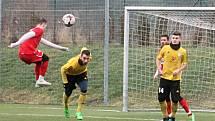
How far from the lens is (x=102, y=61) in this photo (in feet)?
80.0

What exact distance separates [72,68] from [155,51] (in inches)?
205

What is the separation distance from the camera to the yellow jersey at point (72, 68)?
52.4ft

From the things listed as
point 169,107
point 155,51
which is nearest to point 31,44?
point 169,107

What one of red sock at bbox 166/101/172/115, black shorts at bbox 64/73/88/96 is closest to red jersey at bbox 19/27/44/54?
black shorts at bbox 64/73/88/96

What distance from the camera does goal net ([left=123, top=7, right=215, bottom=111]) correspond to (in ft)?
62.6

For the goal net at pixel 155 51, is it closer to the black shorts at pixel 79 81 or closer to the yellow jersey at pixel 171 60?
the black shorts at pixel 79 81

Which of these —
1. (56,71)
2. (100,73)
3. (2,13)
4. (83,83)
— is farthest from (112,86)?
(83,83)

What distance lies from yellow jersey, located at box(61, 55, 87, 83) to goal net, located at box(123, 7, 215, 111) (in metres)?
2.84

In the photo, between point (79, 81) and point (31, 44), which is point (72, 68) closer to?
point (79, 81)

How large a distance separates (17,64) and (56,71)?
4.81 ft

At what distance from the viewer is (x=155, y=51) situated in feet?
67.9

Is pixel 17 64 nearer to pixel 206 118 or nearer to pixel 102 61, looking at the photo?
pixel 102 61

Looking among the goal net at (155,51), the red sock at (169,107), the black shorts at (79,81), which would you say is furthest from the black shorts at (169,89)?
the goal net at (155,51)

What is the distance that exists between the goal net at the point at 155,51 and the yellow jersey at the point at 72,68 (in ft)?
9.33
